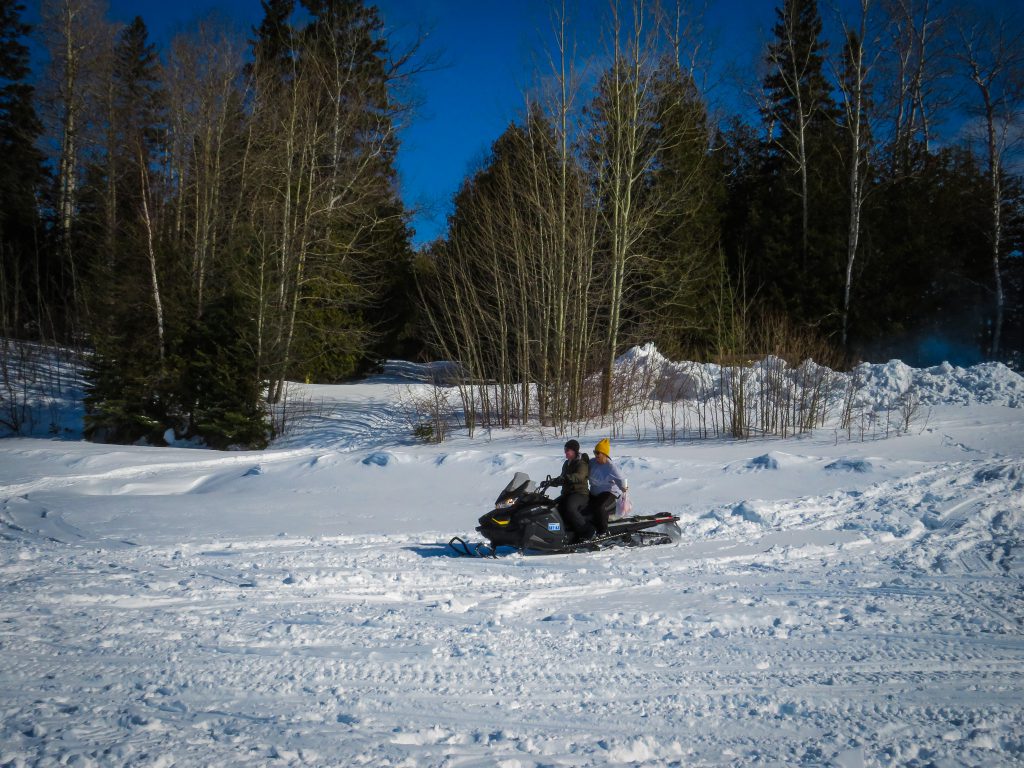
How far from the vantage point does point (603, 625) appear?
5.16m

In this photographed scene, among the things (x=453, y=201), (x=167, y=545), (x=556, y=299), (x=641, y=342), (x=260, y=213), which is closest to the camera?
(x=167, y=545)

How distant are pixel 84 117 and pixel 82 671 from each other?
2692 cm

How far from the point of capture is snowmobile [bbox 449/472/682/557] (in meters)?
7.66

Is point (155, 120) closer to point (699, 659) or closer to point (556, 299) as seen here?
point (556, 299)

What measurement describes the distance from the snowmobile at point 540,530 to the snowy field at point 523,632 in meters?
0.23

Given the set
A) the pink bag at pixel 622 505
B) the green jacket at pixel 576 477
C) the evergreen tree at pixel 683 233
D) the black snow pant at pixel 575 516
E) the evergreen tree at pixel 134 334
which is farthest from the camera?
the evergreen tree at pixel 683 233

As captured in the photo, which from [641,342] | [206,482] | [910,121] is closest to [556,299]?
[641,342]

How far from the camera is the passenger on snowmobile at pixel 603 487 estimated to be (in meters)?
8.01

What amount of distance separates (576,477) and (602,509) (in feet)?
1.59

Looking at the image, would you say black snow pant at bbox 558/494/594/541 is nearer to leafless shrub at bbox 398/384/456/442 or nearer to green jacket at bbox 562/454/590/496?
green jacket at bbox 562/454/590/496

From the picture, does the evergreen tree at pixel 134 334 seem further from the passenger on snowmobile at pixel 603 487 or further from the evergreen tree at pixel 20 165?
the passenger on snowmobile at pixel 603 487

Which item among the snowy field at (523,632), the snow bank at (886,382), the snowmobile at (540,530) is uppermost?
the snow bank at (886,382)

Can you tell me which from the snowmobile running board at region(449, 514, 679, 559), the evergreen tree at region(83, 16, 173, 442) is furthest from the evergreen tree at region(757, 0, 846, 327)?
the evergreen tree at region(83, 16, 173, 442)

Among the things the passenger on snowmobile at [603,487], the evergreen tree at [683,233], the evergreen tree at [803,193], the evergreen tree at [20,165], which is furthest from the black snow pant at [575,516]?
the evergreen tree at [20,165]
